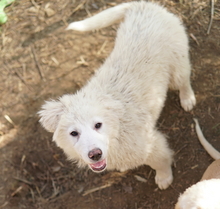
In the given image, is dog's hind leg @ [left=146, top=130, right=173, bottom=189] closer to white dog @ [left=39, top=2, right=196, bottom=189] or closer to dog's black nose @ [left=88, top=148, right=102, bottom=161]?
white dog @ [left=39, top=2, right=196, bottom=189]

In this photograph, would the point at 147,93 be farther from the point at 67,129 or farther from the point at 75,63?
the point at 75,63

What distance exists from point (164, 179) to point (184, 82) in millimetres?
1251

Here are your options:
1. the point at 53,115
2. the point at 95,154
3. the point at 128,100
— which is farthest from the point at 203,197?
the point at 53,115

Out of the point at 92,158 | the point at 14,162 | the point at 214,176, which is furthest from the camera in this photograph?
the point at 14,162

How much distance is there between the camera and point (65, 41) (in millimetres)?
4820

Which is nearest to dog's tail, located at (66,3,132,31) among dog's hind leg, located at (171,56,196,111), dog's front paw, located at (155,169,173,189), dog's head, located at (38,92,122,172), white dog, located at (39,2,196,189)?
white dog, located at (39,2,196,189)

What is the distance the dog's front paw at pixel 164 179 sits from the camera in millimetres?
3469

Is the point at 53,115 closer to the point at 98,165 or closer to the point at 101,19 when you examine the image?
the point at 98,165

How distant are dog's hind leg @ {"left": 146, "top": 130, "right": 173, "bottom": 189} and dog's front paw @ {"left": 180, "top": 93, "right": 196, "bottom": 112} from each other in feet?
2.57

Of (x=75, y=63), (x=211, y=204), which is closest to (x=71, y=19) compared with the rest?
(x=75, y=63)

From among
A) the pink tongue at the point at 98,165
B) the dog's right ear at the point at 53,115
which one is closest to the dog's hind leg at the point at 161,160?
the pink tongue at the point at 98,165

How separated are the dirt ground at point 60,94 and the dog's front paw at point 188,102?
0.28ft

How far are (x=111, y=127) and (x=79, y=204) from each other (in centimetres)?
153

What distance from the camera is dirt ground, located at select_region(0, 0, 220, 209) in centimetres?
369
